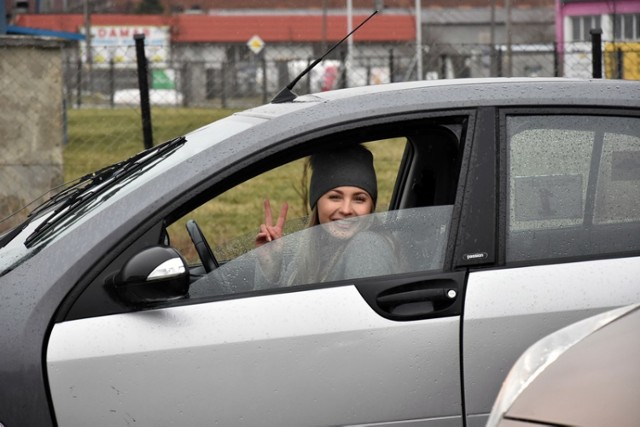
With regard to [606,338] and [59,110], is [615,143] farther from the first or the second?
[59,110]

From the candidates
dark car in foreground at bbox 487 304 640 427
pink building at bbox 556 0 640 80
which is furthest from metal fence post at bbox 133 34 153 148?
dark car in foreground at bbox 487 304 640 427

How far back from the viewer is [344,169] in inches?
156

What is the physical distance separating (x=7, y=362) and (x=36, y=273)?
0.92 feet

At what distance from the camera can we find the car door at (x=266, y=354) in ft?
11.4

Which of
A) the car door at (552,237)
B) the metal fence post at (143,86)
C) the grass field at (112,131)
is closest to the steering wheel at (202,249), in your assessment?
the car door at (552,237)

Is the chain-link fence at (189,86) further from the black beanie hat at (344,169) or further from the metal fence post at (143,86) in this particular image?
the black beanie hat at (344,169)

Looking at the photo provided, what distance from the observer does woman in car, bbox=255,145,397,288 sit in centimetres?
370

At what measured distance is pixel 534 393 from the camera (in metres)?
2.78

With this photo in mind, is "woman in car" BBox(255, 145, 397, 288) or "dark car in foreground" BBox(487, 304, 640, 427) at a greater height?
"woman in car" BBox(255, 145, 397, 288)

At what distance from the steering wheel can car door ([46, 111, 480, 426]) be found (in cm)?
43

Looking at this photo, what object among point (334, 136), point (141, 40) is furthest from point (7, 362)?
point (141, 40)

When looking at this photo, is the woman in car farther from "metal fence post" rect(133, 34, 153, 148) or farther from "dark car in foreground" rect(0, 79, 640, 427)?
"metal fence post" rect(133, 34, 153, 148)

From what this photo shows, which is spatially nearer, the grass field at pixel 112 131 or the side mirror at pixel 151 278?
the side mirror at pixel 151 278

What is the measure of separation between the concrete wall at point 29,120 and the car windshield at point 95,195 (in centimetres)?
478
